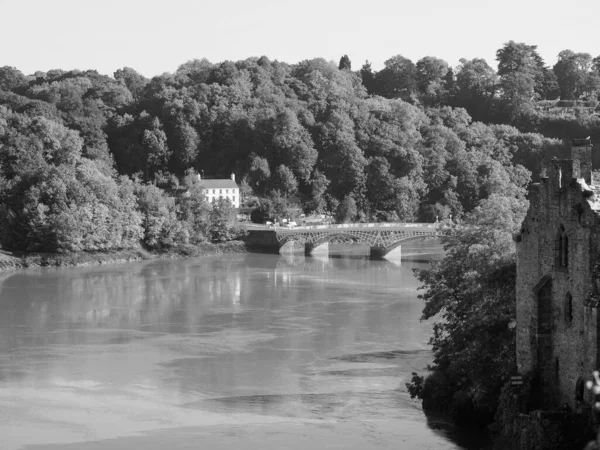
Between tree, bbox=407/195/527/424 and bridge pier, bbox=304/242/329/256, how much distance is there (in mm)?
51871

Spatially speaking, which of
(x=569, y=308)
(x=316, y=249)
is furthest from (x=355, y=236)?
(x=569, y=308)

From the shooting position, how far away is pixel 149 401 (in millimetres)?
42031

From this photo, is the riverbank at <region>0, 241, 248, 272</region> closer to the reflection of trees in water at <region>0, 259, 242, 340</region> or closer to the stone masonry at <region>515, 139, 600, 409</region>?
the reflection of trees in water at <region>0, 259, 242, 340</region>

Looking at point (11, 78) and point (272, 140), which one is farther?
point (11, 78)

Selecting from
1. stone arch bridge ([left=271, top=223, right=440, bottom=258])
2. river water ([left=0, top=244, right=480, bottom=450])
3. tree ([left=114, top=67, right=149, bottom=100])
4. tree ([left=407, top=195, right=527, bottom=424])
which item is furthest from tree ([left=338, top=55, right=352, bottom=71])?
tree ([left=407, top=195, right=527, bottom=424])

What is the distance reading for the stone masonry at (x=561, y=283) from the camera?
30797 mm

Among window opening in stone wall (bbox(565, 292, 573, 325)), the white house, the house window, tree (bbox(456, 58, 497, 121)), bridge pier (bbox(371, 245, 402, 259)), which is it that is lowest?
bridge pier (bbox(371, 245, 402, 259))

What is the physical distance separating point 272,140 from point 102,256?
3552 centimetres

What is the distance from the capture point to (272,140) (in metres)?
122

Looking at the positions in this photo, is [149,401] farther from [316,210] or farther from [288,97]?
[288,97]

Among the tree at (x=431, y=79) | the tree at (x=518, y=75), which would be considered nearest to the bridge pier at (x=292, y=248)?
the tree at (x=518, y=75)

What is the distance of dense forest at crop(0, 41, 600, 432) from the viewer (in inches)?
3738

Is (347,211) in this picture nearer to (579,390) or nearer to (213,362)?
(213,362)

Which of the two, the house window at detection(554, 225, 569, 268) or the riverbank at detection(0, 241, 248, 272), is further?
the riverbank at detection(0, 241, 248, 272)
